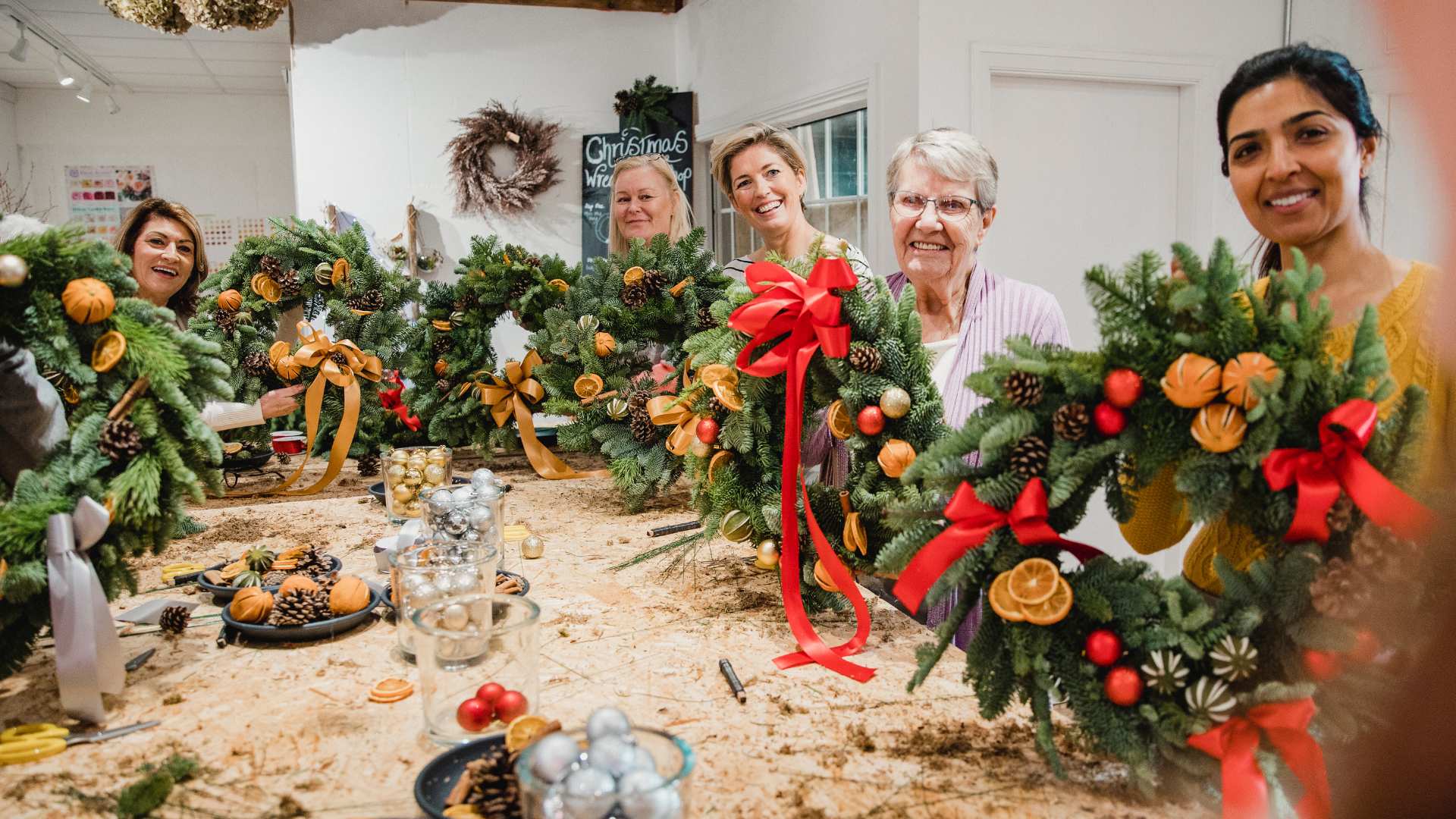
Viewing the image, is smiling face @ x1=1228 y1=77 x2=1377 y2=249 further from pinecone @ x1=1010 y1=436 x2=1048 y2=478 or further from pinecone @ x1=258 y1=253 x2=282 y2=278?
pinecone @ x1=258 y1=253 x2=282 y2=278

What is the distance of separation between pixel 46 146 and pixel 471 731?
848 cm

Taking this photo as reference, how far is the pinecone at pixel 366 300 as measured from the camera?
2559mm

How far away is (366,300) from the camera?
2.56m

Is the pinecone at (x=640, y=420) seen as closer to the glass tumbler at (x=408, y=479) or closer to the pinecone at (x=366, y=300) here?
the glass tumbler at (x=408, y=479)

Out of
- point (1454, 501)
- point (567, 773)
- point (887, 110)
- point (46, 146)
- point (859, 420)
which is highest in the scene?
point (46, 146)

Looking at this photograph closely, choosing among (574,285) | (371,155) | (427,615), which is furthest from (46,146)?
(427,615)

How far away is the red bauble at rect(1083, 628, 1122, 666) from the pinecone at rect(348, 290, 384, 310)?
213 cm

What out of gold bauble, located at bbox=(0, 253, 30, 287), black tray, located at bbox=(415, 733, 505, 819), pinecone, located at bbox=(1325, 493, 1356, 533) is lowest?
black tray, located at bbox=(415, 733, 505, 819)

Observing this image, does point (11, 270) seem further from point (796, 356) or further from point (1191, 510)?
point (1191, 510)

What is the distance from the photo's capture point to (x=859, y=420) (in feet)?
4.43

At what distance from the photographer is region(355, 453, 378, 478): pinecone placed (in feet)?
8.61

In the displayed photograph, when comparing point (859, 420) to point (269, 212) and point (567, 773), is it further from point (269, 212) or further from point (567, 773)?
point (269, 212)

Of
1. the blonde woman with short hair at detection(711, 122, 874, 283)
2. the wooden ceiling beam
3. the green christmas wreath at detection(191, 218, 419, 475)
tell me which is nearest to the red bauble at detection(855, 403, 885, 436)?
the blonde woman with short hair at detection(711, 122, 874, 283)

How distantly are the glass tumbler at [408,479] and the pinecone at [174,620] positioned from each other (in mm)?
601
